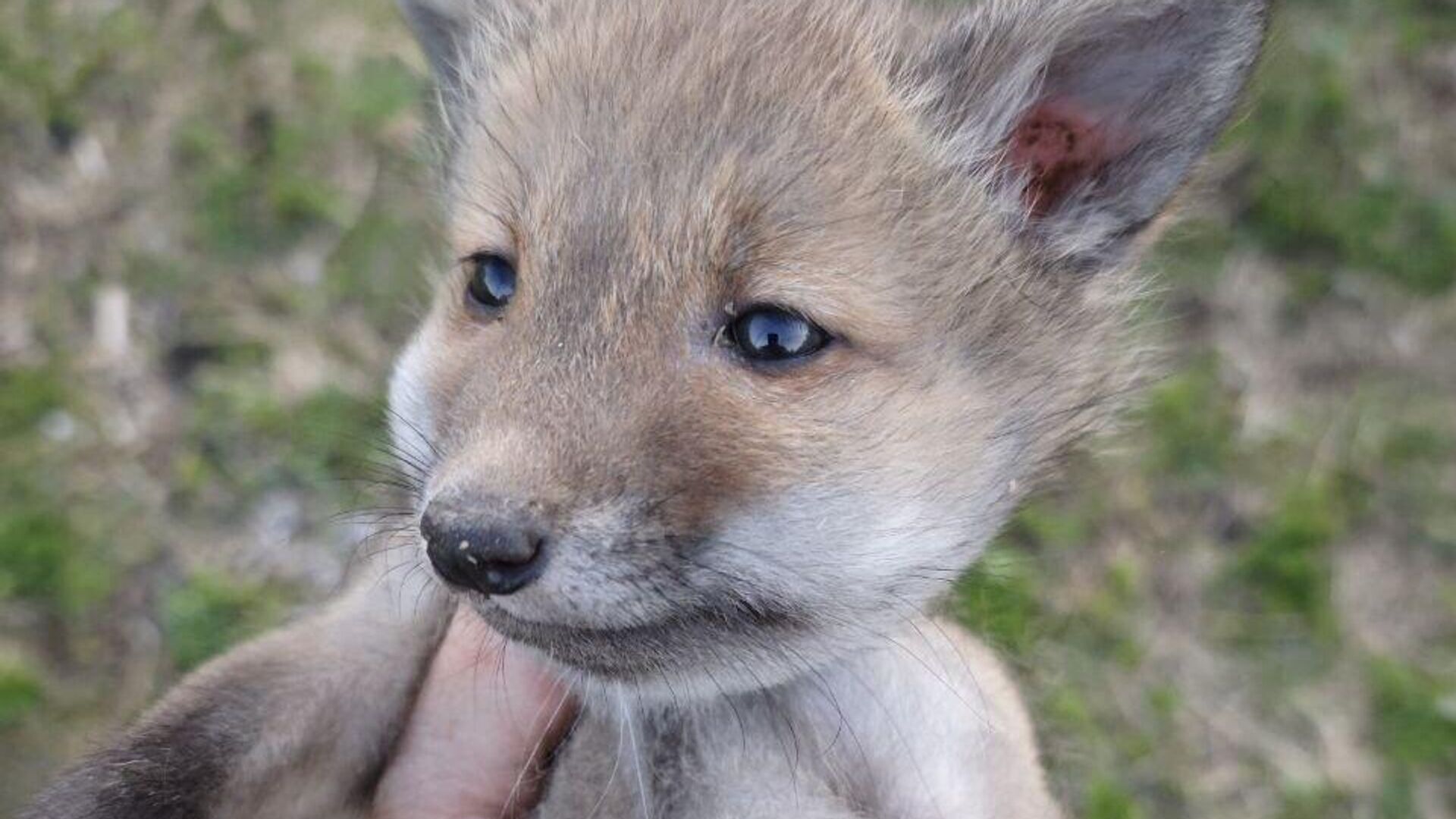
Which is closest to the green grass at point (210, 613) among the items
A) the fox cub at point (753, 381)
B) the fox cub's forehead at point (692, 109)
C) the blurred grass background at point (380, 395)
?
the blurred grass background at point (380, 395)

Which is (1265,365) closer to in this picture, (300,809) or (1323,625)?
(1323,625)

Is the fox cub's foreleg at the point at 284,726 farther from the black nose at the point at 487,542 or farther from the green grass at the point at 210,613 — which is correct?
the green grass at the point at 210,613

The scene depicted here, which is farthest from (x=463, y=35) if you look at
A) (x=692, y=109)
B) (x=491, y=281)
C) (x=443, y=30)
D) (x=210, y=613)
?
(x=210, y=613)

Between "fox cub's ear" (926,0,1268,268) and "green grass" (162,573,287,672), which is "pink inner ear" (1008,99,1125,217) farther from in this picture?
A: "green grass" (162,573,287,672)

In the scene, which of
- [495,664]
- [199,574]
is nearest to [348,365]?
[199,574]

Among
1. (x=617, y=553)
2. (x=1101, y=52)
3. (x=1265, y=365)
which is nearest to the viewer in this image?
(x=617, y=553)

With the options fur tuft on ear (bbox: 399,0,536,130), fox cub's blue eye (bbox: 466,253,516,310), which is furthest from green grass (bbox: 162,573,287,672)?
fox cub's blue eye (bbox: 466,253,516,310)
